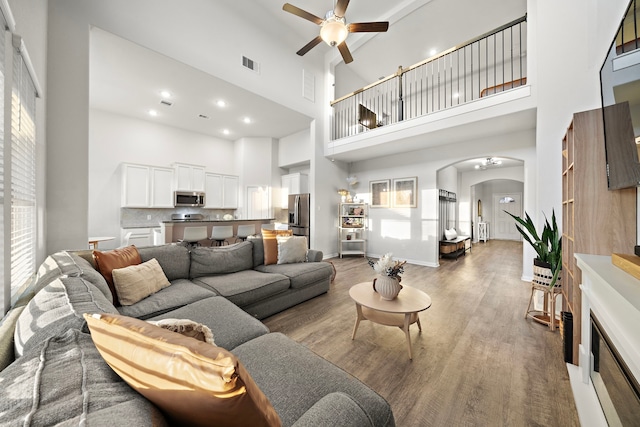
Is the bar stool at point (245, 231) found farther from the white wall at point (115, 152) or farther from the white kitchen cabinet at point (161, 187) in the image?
the white wall at point (115, 152)

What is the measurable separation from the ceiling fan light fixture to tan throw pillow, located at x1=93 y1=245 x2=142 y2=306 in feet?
11.5

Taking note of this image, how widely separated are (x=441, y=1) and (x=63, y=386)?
677 cm

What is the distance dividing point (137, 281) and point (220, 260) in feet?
2.92

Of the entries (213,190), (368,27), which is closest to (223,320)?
(368,27)

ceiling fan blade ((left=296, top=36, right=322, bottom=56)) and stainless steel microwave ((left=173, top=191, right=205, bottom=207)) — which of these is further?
stainless steel microwave ((left=173, top=191, right=205, bottom=207))

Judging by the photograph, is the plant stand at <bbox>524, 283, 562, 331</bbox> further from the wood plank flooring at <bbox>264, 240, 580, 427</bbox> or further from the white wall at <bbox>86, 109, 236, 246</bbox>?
the white wall at <bbox>86, 109, 236, 246</bbox>

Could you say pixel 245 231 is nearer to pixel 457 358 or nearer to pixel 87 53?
pixel 87 53

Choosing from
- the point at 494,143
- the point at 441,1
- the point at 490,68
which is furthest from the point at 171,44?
the point at 490,68

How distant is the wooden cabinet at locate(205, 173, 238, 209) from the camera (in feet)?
21.7

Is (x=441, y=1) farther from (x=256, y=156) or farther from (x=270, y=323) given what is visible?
(x=270, y=323)

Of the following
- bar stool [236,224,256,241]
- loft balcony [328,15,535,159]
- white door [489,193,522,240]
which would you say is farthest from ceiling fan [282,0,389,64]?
white door [489,193,522,240]

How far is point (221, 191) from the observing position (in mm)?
6820

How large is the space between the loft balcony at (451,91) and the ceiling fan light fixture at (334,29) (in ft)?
5.84

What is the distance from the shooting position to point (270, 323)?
8.06 feet
